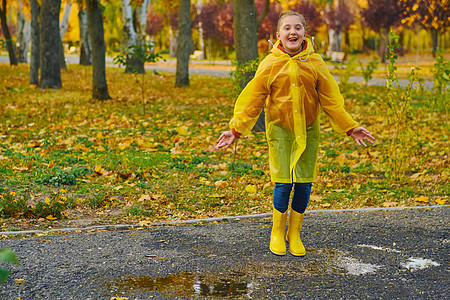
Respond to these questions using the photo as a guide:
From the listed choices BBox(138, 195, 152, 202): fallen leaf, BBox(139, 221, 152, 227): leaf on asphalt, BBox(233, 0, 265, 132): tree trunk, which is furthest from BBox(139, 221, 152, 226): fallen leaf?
BBox(233, 0, 265, 132): tree trunk

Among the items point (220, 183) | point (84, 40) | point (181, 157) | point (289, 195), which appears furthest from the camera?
point (84, 40)

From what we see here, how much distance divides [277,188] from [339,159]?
13.7 ft

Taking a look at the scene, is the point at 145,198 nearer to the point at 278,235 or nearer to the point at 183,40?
the point at 278,235

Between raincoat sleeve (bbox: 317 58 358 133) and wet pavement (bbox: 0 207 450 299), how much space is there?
A: 3.56 ft

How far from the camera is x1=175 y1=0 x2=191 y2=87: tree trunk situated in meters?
17.5

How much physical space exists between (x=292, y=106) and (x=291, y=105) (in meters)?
0.01

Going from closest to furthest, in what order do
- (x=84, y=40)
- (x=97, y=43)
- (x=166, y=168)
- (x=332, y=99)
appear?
(x=332, y=99), (x=166, y=168), (x=97, y=43), (x=84, y=40)

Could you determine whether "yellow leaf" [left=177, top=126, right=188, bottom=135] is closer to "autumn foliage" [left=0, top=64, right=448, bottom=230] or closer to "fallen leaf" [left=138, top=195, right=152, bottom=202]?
"autumn foliage" [left=0, top=64, right=448, bottom=230]

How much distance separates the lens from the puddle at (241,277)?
362 cm

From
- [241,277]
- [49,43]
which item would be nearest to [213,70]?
[49,43]

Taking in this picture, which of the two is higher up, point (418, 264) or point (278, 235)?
point (278, 235)

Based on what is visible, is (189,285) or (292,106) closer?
(189,285)

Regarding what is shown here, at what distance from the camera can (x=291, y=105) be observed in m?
3.92

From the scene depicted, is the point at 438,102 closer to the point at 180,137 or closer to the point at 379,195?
the point at 379,195
